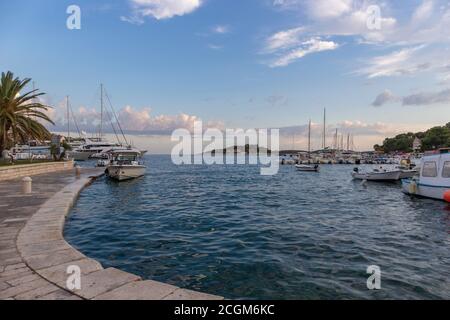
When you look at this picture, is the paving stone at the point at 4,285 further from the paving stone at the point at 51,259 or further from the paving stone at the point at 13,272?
the paving stone at the point at 51,259

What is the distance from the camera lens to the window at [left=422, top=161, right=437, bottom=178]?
2400 cm

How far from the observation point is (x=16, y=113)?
3244cm

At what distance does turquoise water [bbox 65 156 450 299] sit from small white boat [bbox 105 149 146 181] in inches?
604

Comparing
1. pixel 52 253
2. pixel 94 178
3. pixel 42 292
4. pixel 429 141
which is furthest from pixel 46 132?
pixel 429 141

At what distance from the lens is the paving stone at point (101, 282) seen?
211 inches

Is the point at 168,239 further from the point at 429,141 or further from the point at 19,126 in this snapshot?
the point at 429,141

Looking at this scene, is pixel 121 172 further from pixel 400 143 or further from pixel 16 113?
pixel 400 143

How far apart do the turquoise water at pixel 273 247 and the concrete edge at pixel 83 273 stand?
1377 mm

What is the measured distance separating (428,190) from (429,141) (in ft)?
360

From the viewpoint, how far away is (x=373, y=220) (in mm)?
16500

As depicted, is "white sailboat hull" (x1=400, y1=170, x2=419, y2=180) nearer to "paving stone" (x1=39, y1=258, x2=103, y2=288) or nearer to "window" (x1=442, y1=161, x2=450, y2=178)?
"window" (x1=442, y1=161, x2=450, y2=178)

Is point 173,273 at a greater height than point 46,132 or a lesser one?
lesser

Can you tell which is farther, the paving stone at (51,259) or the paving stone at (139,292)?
the paving stone at (51,259)

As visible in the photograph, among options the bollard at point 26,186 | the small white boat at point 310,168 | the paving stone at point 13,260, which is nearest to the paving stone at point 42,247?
the paving stone at point 13,260
